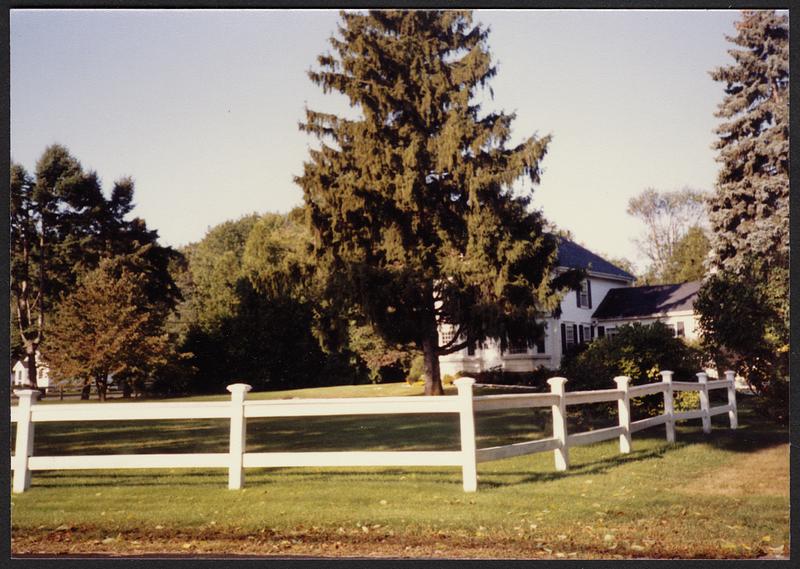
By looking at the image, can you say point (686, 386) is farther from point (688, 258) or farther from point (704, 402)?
point (688, 258)

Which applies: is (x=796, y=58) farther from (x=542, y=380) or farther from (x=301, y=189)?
(x=542, y=380)

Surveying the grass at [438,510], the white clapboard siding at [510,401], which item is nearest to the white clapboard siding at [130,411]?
the grass at [438,510]

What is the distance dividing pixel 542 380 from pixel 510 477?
12.6 meters

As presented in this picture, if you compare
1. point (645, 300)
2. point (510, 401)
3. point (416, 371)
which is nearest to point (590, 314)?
point (645, 300)

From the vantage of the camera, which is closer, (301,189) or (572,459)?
(572,459)

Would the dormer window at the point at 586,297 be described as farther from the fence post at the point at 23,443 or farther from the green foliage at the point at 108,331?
the fence post at the point at 23,443

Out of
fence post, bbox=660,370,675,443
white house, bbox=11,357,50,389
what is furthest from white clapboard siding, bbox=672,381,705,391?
white house, bbox=11,357,50,389

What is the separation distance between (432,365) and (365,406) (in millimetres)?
10882

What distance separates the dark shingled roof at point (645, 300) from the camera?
81.9ft

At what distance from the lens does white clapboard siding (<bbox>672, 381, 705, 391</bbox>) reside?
10663mm

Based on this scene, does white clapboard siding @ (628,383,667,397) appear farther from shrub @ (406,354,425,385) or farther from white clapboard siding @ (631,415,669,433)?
shrub @ (406,354,425,385)

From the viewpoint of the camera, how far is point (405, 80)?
1609cm

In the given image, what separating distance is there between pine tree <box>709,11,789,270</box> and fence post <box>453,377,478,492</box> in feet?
24.2

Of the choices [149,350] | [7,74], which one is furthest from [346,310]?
[7,74]
